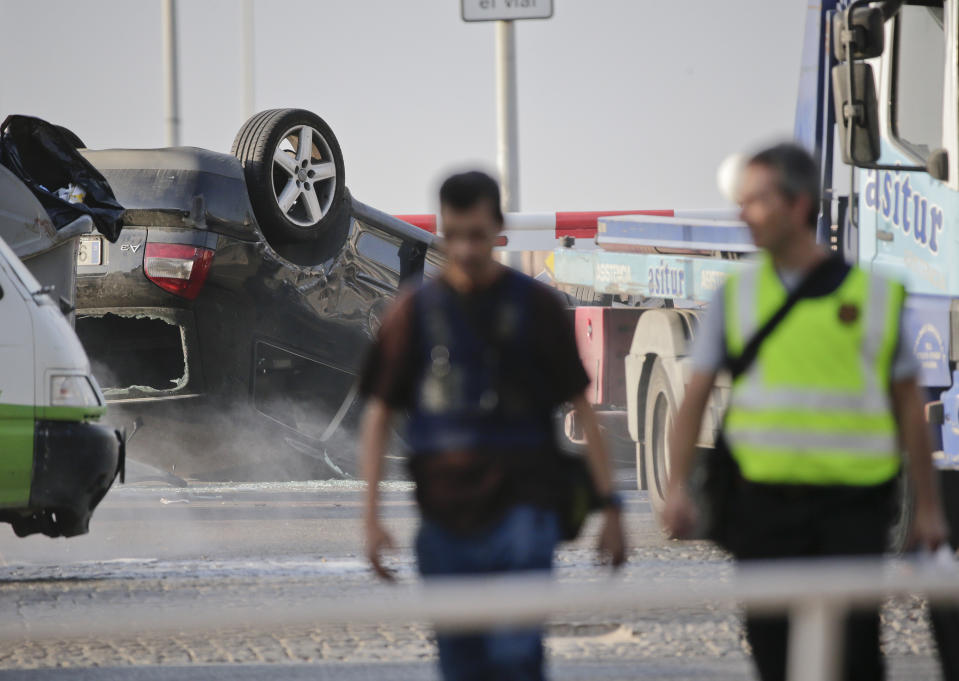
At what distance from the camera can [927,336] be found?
254 inches

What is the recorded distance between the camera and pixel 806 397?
3.42m

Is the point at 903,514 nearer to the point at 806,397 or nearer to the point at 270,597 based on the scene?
the point at 270,597

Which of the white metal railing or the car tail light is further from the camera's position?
the car tail light

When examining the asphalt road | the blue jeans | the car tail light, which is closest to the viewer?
the blue jeans

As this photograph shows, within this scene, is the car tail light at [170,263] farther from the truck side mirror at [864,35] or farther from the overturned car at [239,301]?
the truck side mirror at [864,35]

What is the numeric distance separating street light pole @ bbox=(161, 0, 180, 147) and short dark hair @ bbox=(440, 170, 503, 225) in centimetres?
1727

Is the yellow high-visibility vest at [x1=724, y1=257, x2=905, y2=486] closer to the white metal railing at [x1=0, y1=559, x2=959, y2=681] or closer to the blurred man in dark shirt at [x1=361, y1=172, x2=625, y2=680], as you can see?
the blurred man in dark shirt at [x1=361, y1=172, x2=625, y2=680]

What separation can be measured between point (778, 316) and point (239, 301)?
7.03 m

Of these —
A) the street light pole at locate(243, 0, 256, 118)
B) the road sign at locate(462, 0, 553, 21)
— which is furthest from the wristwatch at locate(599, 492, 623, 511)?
the street light pole at locate(243, 0, 256, 118)

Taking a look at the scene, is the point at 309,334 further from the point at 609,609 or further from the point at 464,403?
the point at 609,609

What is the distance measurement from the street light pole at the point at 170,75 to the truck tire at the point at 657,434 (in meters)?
12.2

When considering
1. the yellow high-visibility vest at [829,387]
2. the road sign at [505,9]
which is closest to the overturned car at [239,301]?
the road sign at [505,9]

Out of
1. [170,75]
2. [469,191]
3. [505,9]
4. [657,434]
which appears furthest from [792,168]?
[170,75]

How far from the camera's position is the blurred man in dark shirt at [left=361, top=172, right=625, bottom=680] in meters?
3.32
